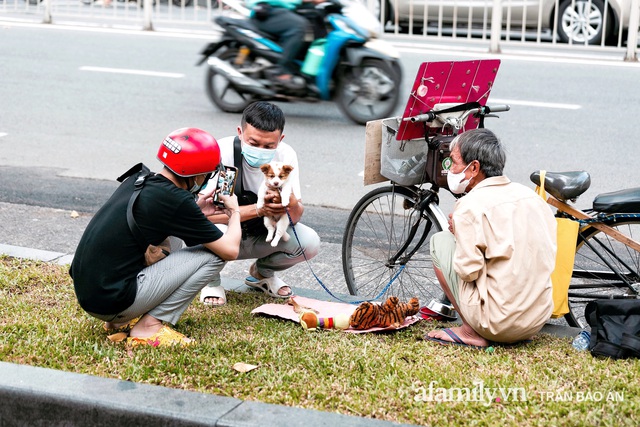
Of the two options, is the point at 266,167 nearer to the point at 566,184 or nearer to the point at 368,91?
the point at 566,184

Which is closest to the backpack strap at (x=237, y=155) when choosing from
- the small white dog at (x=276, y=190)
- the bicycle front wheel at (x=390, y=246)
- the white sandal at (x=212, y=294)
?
the small white dog at (x=276, y=190)

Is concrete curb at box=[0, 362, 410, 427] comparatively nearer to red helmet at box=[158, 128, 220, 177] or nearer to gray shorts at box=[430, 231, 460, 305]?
red helmet at box=[158, 128, 220, 177]

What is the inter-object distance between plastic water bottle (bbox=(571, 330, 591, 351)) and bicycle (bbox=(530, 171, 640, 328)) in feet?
1.36

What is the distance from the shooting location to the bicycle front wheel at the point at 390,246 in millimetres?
5410

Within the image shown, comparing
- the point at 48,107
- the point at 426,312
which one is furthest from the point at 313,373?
the point at 48,107

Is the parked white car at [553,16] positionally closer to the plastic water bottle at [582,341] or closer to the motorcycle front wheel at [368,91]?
the motorcycle front wheel at [368,91]

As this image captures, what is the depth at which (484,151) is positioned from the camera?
4516mm

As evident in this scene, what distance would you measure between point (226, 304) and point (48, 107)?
6457 mm

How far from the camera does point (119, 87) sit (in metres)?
12.0

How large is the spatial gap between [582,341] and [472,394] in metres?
0.93

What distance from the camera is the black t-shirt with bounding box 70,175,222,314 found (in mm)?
4332

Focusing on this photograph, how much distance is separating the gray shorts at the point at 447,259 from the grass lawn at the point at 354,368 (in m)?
0.31

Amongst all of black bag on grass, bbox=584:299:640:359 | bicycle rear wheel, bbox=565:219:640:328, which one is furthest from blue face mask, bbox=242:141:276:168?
black bag on grass, bbox=584:299:640:359

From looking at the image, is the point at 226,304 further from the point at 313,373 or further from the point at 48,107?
the point at 48,107
